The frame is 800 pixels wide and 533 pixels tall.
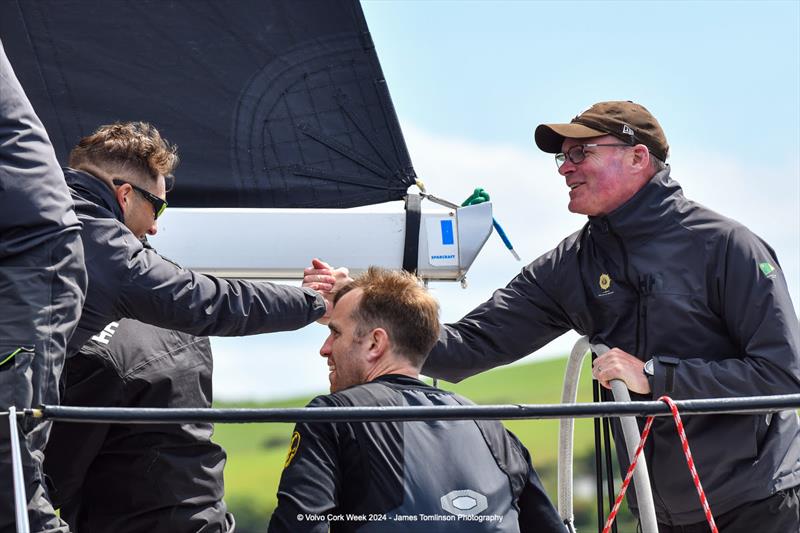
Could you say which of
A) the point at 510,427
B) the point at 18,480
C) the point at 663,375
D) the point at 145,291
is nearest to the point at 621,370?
the point at 663,375

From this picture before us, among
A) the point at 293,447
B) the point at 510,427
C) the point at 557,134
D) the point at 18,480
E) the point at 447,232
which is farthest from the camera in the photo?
the point at 510,427

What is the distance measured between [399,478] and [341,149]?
4.79 ft

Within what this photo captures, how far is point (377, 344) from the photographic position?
2.15 metres

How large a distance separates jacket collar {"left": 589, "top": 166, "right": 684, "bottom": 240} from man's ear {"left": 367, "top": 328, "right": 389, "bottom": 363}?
29.8 inches

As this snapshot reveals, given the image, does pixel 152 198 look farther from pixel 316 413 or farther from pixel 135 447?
pixel 316 413

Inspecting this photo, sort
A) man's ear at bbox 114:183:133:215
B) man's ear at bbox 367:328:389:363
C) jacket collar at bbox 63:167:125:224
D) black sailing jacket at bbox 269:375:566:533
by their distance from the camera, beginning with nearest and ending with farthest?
black sailing jacket at bbox 269:375:566:533 < man's ear at bbox 367:328:389:363 < jacket collar at bbox 63:167:125:224 < man's ear at bbox 114:183:133:215

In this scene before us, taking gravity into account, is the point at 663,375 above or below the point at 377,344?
below

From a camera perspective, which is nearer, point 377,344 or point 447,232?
point 377,344

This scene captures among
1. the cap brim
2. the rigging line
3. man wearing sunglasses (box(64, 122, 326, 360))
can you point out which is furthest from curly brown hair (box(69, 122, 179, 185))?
the cap brim

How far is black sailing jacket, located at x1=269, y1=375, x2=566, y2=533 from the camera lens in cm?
183

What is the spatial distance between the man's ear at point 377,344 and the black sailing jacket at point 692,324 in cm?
61

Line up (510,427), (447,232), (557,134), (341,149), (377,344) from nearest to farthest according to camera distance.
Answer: (377,344)
(557,134)
(447,232)
(341,149)
(510,427)

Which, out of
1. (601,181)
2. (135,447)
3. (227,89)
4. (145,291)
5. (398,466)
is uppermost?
(227,89)

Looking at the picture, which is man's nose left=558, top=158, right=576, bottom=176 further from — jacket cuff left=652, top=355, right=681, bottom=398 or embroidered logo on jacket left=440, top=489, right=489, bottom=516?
embroidered logo on jacket left=440, top=489, right=489, bottom=516
